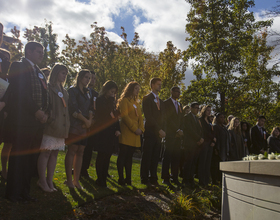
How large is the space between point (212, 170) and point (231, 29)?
16528 millimetres

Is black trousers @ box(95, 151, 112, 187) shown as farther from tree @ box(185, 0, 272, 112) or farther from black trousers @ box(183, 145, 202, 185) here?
tree @ box(185, 0, 272, 112)

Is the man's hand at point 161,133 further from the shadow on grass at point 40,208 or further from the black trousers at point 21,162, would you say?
the black trousers at point 21,162

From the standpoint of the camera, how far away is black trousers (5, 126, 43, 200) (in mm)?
3768

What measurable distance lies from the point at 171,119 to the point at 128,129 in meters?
1.37

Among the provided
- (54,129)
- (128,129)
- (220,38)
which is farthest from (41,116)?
(220,38)

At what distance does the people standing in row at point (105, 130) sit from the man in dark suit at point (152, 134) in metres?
0.84

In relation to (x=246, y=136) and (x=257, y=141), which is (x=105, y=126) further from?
(x=246, y=136)

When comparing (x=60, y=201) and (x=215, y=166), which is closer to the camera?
(x=60, y=201)

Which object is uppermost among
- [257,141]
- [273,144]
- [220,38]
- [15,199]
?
[220,38]

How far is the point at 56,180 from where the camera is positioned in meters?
5.60

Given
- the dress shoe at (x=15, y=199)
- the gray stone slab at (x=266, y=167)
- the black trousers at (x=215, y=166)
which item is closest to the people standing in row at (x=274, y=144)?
the black trousers at (x=215, y=166)

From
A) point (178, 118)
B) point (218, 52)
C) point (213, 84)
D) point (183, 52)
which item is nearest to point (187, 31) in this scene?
point (183, 52)

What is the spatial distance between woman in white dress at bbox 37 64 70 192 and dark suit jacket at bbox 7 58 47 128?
19.5 inches

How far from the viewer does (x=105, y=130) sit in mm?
5773
